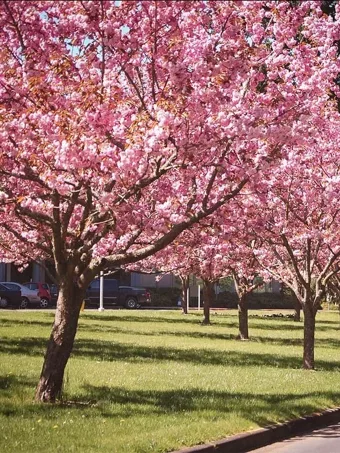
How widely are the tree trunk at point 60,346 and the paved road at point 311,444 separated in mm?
3163

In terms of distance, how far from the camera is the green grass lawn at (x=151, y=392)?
8.27m

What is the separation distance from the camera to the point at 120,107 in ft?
31.6

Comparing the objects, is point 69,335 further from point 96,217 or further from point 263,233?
point 263,233

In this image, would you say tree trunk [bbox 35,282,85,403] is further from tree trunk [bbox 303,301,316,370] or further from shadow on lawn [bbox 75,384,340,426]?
tree trunk [bbox 303,301,316,370]

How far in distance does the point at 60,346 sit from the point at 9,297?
102 ft

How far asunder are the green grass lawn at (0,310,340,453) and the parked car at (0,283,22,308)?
1810 cm

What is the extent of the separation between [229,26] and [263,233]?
7.77 meters

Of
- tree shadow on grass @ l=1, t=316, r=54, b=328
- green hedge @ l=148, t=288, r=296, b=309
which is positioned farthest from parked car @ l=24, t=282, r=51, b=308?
green hedge @ l=148, t=288, r=296, b=309

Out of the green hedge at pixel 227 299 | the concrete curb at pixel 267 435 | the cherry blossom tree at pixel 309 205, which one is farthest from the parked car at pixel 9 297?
the concrete curb at pixel 267 435

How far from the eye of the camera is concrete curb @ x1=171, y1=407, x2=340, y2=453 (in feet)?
27.0

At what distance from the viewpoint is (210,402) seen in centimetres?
1099

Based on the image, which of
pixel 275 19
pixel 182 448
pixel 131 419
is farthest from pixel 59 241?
pixel 275 19

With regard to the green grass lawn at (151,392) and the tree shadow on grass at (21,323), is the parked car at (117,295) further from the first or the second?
the green grass lawn at (151,392)

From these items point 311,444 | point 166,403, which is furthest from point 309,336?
point 311,444
